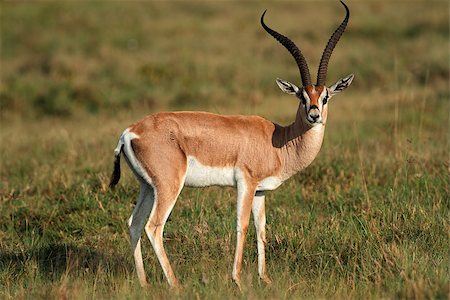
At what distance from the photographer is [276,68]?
16.8 m

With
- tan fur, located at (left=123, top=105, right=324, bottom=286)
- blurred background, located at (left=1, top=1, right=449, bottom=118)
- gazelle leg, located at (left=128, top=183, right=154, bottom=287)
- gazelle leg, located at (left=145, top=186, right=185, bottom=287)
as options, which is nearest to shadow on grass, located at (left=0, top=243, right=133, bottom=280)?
gazelle leg, located at (left=128, top=183, right=154, bottom=287)

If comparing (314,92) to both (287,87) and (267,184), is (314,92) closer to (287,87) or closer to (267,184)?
(287,87)

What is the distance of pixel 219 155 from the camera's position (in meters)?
5.76

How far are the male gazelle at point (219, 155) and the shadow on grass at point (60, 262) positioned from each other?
40 cm

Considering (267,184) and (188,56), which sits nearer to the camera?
(267,184)

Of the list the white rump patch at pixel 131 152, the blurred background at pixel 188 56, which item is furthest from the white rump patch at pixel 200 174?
the blurred background at pixel 188 56

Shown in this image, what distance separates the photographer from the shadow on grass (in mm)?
5957

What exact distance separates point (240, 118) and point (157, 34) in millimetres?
14558

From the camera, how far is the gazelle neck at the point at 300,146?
597 centimetres

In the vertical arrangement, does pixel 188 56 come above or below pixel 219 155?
above

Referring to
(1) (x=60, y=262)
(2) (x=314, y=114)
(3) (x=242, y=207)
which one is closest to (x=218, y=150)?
(3) (x=242, y=207)

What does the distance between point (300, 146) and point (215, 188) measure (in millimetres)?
1986

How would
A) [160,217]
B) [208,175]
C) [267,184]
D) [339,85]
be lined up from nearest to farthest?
[160,217] → [208,175] → [267,184] → [339,85]

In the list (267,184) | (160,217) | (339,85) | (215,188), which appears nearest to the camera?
(160,217)
